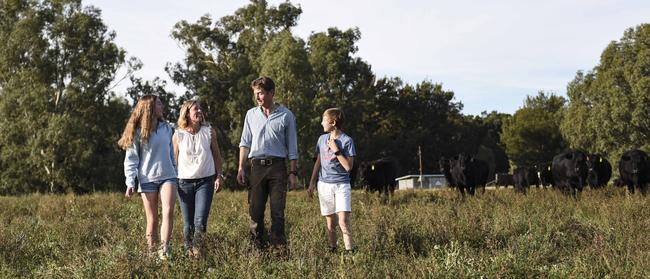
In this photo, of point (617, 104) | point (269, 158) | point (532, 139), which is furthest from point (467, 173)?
point (532, 139)

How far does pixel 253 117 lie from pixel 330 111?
0.92 m

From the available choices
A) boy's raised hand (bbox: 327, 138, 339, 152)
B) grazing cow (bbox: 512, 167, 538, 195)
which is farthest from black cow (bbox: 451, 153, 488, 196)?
boy's raised hand (bbox: 327, 138, 339, 152)

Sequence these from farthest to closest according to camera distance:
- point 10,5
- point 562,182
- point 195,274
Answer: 1. point 10,5
2. point 562,182
3. point 195,274

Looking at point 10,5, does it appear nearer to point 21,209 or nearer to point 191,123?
point 21,209

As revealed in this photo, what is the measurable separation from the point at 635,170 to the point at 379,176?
7984 millimetres

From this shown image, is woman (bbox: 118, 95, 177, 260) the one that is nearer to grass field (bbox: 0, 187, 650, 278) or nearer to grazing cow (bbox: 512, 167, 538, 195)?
grass field (bbox: 0, 187, 650, 278)

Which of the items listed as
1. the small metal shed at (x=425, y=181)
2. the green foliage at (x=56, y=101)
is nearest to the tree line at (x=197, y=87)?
the green foliage at (x=56, y=101)

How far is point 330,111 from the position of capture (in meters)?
7.94

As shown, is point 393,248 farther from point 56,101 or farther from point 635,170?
point 56,101

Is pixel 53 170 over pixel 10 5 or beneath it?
beneath

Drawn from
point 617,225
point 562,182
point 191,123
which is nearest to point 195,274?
point 191,123

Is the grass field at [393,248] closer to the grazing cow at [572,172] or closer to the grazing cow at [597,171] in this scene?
the grazing cow at [572,172]

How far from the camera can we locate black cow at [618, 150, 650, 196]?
65.1 feet

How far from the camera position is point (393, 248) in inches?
298
